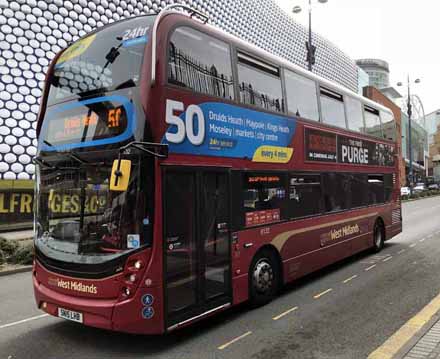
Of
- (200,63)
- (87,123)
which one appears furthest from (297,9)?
(87,123)

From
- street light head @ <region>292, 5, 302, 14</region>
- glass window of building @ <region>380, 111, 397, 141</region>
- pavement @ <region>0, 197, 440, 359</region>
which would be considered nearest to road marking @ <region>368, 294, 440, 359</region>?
pavement @ <region>0, 197, 440, 359</region>

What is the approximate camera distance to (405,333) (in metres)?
4.96

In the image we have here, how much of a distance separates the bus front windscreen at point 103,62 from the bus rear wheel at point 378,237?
318 inches

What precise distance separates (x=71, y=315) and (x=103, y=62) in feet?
9.65

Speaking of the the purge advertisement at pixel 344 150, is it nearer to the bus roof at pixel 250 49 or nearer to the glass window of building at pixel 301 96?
the glass window of building at pixel 301 96

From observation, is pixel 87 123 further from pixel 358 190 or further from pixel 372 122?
pixel 372 122

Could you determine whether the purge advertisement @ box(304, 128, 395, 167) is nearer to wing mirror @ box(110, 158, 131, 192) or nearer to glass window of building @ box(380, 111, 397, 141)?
glass window of building @ box(380, 111, 397, 141)

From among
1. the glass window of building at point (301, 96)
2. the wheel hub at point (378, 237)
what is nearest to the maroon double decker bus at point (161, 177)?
the glass window of building at point (301, 96)

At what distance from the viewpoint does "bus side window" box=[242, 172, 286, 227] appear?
240 inches

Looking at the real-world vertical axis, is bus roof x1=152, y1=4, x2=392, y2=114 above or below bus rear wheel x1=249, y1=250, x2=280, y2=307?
above

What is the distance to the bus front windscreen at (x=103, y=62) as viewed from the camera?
485 centimetres

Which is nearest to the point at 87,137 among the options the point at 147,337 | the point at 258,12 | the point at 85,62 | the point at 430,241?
the point at 85,62

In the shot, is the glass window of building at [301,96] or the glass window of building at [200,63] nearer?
the glass window of building at [200,63]

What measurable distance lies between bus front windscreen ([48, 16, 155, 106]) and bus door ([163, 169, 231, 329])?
1257 millimetres
